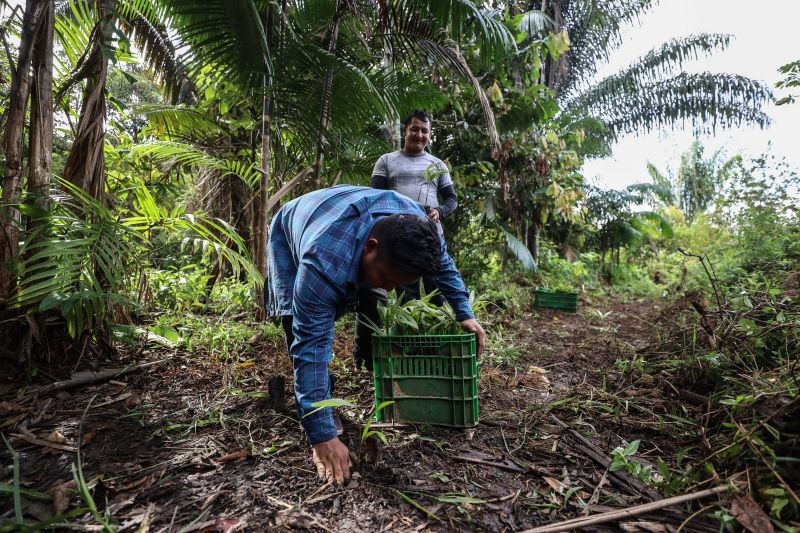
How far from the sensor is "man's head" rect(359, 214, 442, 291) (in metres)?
1.42

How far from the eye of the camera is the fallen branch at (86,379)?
206cm

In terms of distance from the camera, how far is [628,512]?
4.20ft

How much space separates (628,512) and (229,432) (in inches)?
65.9

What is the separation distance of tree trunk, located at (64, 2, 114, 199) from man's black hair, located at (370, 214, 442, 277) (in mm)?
2050

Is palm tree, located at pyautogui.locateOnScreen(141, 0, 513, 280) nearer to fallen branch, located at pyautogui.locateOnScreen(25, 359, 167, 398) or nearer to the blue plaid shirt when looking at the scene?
fallen branch, located at pyautogui.locateOnScreen(25, 359, 167, 398)

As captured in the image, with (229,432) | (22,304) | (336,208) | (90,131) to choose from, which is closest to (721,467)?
(336,208)

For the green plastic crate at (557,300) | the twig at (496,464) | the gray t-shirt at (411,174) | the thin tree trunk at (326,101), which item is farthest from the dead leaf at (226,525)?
the green plastic crate at (557,300)

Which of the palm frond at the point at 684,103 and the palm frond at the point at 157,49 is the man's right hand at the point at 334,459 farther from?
the palm frond at the point at 684,103

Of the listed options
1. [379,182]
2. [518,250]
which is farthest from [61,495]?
[518,250]

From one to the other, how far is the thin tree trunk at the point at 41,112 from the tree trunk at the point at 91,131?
0.72 feet

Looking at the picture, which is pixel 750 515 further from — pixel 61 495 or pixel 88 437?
pixel 88 437

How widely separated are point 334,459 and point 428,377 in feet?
1.90

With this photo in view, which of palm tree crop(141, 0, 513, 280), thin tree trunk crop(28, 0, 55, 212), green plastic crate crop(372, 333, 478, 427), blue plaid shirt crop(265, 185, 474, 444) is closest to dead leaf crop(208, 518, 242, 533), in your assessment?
blue plaid shirt crop(265, 185, 474, 444)

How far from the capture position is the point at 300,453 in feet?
5.83
